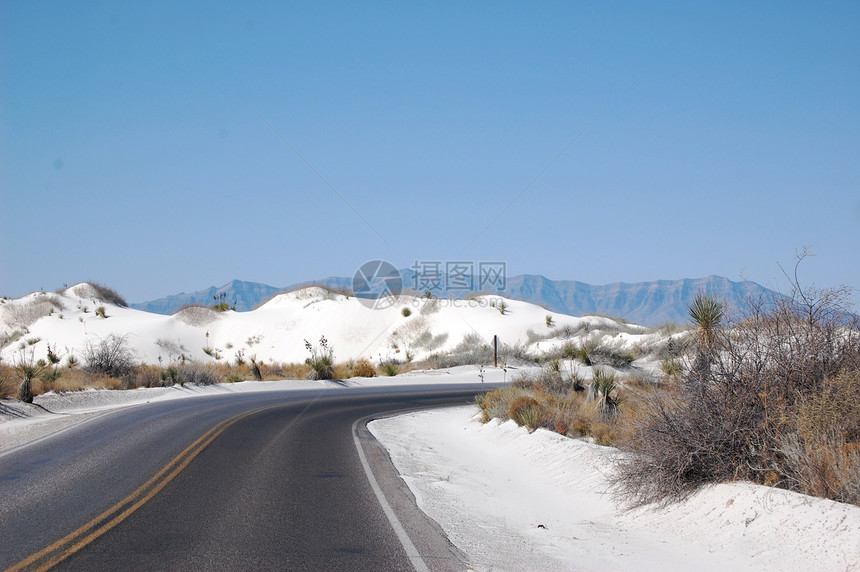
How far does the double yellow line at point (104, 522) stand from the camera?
618 centimetres

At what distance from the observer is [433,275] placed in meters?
63.0

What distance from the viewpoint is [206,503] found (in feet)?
28.1

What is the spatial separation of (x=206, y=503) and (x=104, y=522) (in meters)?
1.30

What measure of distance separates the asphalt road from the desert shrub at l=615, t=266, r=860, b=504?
2.76 meters

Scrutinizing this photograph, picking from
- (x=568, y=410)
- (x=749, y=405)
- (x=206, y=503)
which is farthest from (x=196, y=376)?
(x=749, y=405)

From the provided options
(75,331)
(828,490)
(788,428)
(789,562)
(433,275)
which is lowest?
(789,562)

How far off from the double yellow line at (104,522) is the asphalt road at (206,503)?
0.02m

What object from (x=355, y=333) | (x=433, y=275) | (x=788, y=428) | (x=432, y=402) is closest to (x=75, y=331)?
(x=355, y=333)

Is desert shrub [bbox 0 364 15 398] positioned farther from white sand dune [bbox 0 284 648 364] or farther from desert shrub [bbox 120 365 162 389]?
white sand dune [bbox 0 284 648 364]

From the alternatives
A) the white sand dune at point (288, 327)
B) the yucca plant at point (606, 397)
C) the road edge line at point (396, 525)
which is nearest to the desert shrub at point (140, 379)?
the yucca plant at point (606, 397)

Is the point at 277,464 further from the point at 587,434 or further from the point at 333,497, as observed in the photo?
the point at 587,434

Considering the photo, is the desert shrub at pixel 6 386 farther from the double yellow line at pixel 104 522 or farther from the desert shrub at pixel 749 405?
the desert shrub at pixel 749 405

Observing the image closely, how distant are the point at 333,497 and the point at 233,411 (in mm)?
12199

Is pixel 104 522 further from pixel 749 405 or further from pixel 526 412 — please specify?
pixel 526 412
